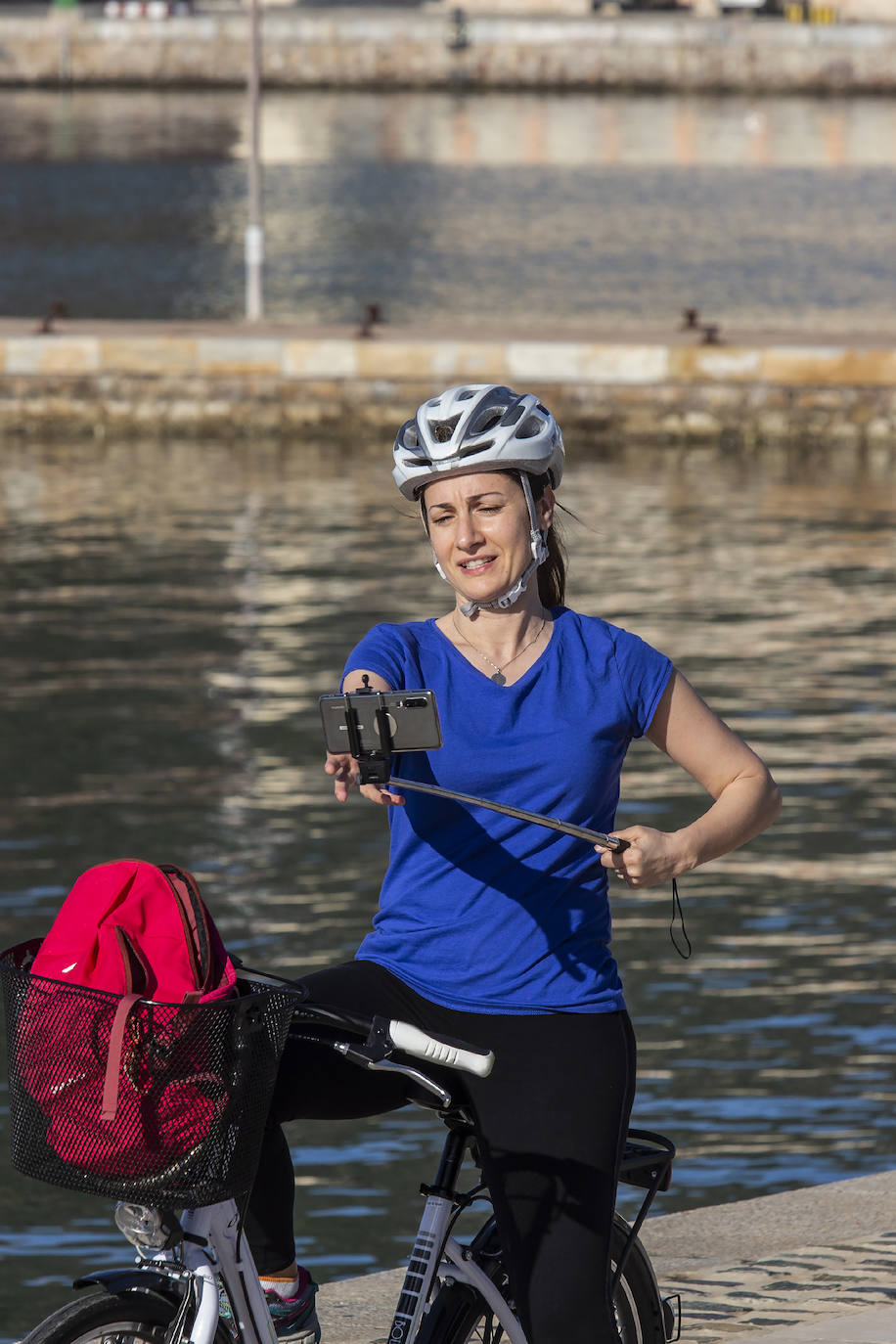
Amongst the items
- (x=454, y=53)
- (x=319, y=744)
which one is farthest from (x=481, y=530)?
(x=454, y=53)

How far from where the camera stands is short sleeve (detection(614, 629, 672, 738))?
11.5 ft

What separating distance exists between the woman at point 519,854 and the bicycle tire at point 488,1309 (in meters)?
0.16

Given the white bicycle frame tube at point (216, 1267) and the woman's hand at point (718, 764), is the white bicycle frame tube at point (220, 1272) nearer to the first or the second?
the white bicycle frame tube at point (216, 1267)

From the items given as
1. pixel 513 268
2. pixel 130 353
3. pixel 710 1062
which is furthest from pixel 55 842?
pixel 513 268

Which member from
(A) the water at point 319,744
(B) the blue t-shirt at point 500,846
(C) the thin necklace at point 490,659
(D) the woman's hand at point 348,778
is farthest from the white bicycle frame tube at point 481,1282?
(A) the water at point 319,744

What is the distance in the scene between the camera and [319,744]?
11.8 m

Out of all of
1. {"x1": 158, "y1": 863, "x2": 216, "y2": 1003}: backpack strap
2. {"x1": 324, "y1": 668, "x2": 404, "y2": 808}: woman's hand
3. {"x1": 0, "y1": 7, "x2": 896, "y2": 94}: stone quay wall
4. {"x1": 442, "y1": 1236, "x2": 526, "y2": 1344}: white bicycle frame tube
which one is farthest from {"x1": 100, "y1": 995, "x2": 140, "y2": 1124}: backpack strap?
{"x1": 0, "y1": 7, "x2": 896, "y2": 94}: stone quay wall

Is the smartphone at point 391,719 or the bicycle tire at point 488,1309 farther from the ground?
the smartphone at point 391,719

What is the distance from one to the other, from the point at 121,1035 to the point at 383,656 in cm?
78

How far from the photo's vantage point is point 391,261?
33188 millimetres

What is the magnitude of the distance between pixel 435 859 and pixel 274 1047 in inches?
20.1

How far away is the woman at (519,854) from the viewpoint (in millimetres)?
3312

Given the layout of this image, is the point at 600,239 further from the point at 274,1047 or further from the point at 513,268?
the point at 274,1047

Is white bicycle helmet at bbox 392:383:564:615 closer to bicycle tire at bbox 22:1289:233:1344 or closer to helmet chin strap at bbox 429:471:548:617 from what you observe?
helmet chin strap at bbox 429:471:548:617
